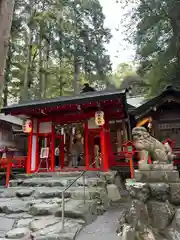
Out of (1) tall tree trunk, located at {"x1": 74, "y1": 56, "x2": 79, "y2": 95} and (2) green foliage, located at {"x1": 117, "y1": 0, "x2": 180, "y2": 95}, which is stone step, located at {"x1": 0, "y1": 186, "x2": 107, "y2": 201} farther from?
(1) tall tree trunk, located at {"x1": 74, "y1": 56, "x2": 79, "y2": 95}

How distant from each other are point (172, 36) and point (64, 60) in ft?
32.6

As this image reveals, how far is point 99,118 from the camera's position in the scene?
26.6 ft

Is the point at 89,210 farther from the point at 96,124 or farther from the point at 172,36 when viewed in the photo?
the point at 172,36

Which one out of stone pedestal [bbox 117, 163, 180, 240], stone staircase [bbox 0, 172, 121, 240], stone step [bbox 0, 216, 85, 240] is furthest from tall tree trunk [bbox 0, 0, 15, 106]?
stone pedestal [bbox 117, 163, 180, 240]

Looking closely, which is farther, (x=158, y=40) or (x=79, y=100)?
(x=158, y=40)

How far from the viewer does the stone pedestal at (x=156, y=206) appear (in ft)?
11.3

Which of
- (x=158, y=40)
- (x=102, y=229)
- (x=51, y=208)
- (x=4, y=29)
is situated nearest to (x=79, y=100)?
(x=51, y=208)

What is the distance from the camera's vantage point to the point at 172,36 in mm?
13289

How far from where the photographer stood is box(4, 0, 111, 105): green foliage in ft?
50.9

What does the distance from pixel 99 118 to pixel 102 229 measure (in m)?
4.68

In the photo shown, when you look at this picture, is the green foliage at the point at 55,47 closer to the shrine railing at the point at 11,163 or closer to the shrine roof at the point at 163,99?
the shrine railing at the point at 11,163

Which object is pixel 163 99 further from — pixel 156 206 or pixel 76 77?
pixel 76 77

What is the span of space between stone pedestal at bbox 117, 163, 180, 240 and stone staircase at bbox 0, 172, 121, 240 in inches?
42.5

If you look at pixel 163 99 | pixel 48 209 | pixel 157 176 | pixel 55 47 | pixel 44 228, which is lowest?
pixel 44 228
